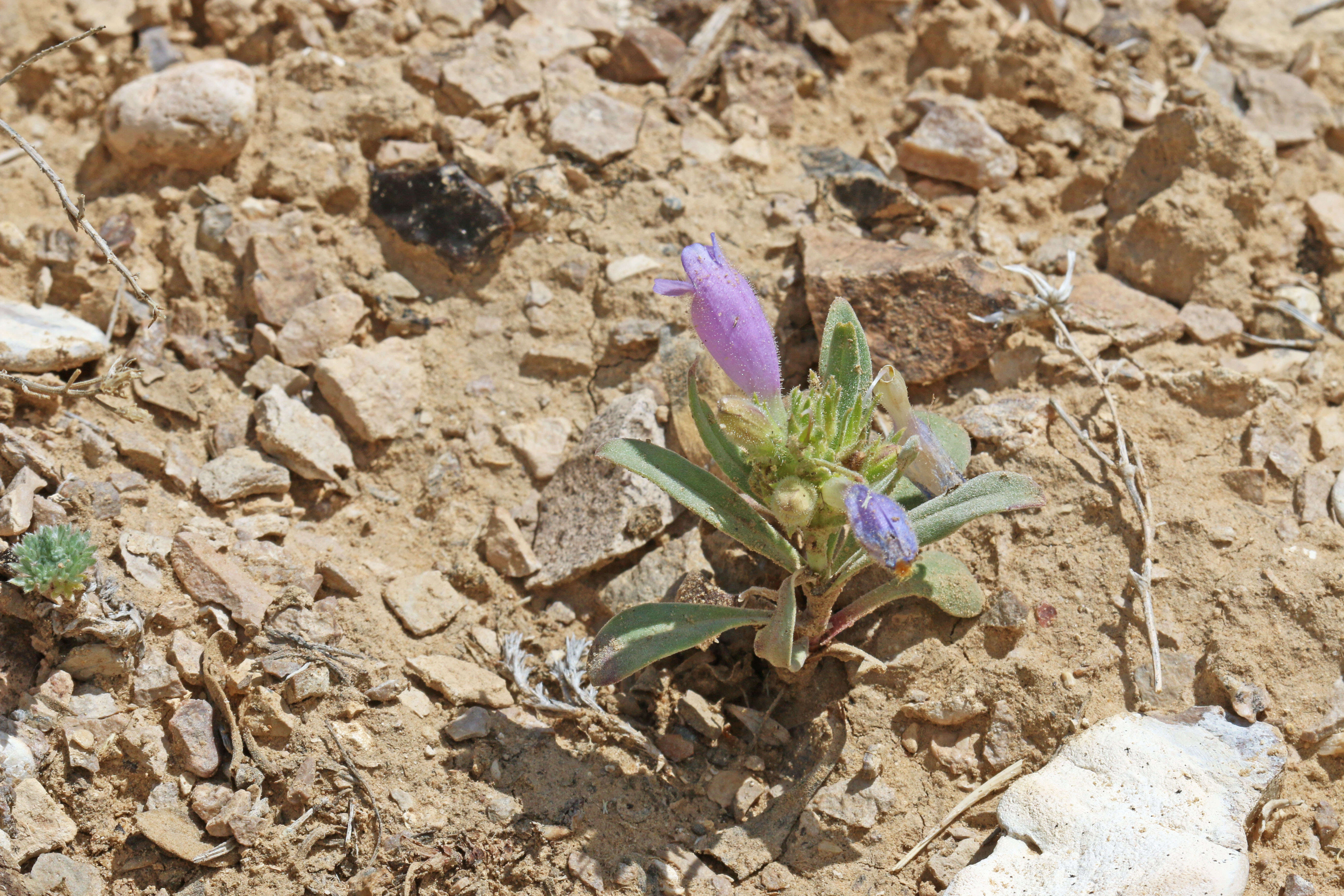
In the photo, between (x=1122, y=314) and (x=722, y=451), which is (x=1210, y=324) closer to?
(x=1122, y=314)

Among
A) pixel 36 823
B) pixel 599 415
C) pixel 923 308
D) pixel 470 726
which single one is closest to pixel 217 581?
pixel 36 823

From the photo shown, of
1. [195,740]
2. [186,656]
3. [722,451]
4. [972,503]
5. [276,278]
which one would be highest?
[972,503]

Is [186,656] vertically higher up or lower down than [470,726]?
higher up

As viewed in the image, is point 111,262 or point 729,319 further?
point 111,262

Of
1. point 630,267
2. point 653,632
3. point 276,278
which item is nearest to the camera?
point 653,632

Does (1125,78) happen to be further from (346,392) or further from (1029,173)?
(346,392)

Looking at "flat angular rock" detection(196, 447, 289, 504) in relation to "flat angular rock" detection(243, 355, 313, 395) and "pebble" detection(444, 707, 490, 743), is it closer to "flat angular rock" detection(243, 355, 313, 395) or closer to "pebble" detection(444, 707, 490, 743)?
"flat angular rock" detection(243, 355, 313, 395)

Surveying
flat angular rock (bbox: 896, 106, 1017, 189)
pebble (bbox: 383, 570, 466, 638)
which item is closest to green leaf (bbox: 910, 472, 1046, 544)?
pebble (bbox: 383, 570, 466, 638)

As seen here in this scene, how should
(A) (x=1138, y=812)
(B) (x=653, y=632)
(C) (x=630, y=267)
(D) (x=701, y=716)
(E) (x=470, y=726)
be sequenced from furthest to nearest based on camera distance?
(C) (x=630, y=267)
(D) (x=701, y=716)
(E) (x=470, y=726)
(B) (x=653, y=632)
(A) (x=1138, y=812)
